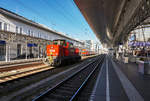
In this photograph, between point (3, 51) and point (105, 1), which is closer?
point (105, 1)

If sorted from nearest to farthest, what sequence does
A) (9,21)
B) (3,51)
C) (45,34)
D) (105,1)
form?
(105,1)
(3,51)
(9,21)
(45,34)

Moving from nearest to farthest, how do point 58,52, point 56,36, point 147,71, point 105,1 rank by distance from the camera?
point 147,71, point 58,52, point 105,1, point 56,36

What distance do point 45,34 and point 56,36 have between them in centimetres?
784

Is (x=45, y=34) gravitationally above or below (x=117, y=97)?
above

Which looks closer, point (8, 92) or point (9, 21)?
point (8, 92)

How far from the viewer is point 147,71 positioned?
8.61 m

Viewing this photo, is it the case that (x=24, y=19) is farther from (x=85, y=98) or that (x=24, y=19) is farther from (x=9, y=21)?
(x=85, y=98)

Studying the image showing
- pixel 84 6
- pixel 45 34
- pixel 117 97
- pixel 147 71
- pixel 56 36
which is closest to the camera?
pixel 117 97

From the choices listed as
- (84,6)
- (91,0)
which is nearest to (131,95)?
(91,0)

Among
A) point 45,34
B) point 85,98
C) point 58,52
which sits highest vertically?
point 45,34

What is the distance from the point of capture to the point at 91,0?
1195 centimetres

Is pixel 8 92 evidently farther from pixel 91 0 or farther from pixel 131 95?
pixel 91 0

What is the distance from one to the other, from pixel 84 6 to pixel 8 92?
41.1ft

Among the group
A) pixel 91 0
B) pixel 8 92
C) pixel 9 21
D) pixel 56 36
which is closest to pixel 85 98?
pixel 8 92
